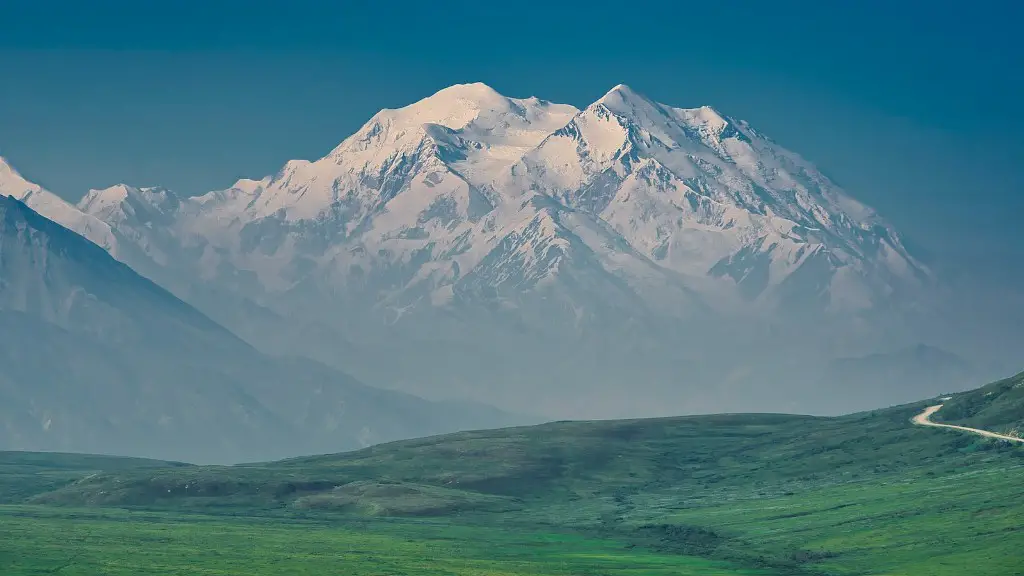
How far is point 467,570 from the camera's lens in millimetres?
199375

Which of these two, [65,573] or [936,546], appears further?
[936,546]

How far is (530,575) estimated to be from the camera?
195375 millimetres

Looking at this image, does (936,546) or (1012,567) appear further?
(936,546)

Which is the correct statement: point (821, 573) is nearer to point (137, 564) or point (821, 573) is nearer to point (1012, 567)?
point (1012, 567)

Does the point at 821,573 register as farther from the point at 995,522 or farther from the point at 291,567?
the point at 291,567

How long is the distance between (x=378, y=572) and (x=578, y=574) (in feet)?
84.1

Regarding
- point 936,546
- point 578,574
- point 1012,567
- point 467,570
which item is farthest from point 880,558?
point 467,570

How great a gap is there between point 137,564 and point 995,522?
109060mm

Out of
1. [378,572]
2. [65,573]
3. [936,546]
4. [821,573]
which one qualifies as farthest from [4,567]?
[936,546]

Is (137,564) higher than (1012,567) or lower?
higher

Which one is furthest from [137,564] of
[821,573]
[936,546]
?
[936,546]

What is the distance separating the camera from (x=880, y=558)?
19850 centimetres

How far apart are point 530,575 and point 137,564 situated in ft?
161

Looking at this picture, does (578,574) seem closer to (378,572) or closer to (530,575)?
(530,575)
